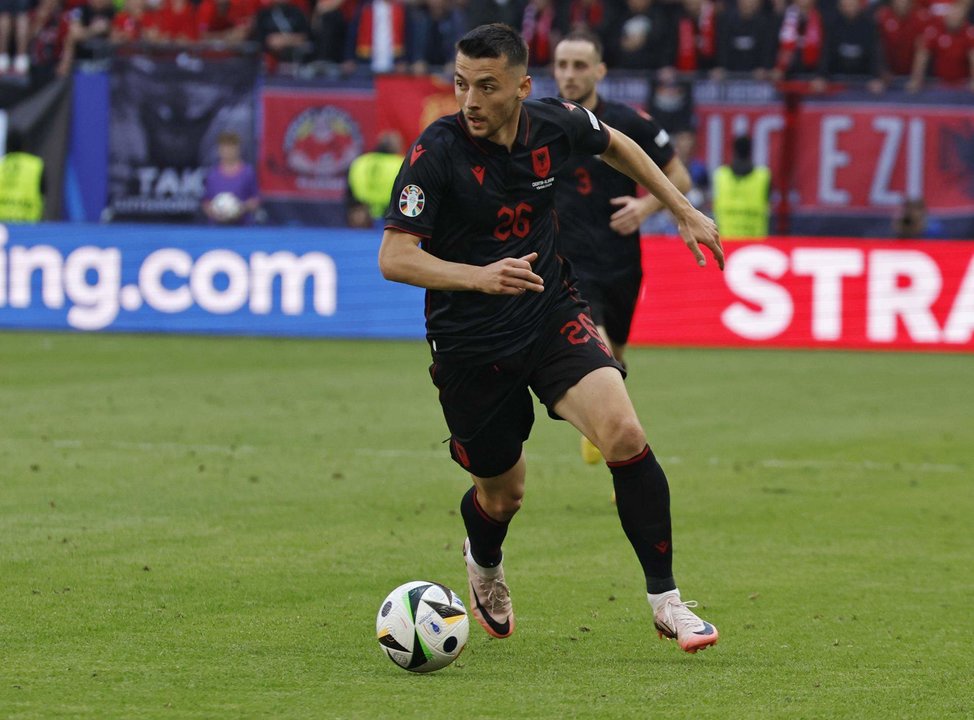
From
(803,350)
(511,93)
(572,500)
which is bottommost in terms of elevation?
(803,350)

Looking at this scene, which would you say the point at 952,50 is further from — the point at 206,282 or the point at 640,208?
the point at 640,208

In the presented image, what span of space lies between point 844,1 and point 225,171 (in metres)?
7.59

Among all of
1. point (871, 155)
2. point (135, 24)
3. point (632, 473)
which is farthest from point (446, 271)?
point (135, 24)

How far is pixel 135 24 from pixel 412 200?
1847 cm

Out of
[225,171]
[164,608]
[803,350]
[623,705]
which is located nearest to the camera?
[623,705]

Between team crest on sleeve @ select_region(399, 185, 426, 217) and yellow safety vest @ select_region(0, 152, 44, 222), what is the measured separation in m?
16.8

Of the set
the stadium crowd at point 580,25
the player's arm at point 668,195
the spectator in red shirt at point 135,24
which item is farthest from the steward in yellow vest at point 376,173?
the player's arm at point 668,195

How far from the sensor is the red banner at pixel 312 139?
21078 mm

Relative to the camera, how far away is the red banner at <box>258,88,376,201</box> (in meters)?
21.1

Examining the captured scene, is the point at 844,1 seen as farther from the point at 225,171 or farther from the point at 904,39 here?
the point at 225,171

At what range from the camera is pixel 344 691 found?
5371 mm

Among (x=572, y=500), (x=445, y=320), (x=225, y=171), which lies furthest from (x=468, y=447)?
(x=225, y=171)

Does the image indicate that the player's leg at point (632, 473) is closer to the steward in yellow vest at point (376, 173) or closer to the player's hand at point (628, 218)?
the player's hand at point (628, 218)

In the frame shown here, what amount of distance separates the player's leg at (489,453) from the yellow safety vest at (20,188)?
16.4m
